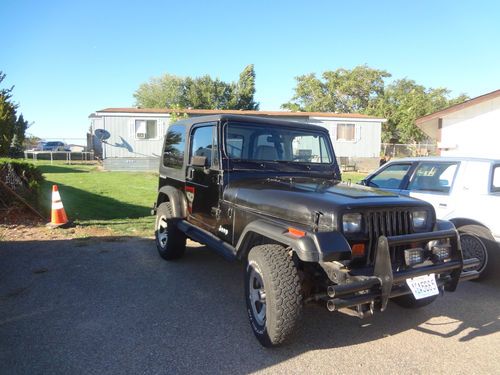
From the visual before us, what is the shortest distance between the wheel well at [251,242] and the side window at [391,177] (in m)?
3.53

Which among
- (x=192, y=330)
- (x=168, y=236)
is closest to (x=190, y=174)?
(x=168, y=236)

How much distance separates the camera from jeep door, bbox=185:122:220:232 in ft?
15.3

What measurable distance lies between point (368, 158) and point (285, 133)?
22278mm

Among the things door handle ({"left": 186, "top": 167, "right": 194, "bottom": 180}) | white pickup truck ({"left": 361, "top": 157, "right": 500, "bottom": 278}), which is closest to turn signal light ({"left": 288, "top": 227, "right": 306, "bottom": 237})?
door handle ({"left": 186, "top": 167, "right": 194, "bottom": 180})

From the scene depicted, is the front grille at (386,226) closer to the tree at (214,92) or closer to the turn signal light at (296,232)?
the turn signal light at (296,232)

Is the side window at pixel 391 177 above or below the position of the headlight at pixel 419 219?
above

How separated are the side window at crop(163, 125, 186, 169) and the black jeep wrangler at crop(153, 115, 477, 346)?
32.0 inches

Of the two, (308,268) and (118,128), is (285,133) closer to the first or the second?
(308,268)

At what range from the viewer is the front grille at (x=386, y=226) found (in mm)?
3279

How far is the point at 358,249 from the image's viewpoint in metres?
3.26

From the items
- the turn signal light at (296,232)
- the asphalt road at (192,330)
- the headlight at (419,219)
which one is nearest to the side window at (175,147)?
the asphalt road at (192,330)

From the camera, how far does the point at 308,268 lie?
3.53 meters

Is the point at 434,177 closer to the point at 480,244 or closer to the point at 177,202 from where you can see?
the point at 480,244

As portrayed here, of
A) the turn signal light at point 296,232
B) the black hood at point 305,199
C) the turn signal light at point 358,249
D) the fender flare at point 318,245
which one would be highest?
the black hood at point 305,199
